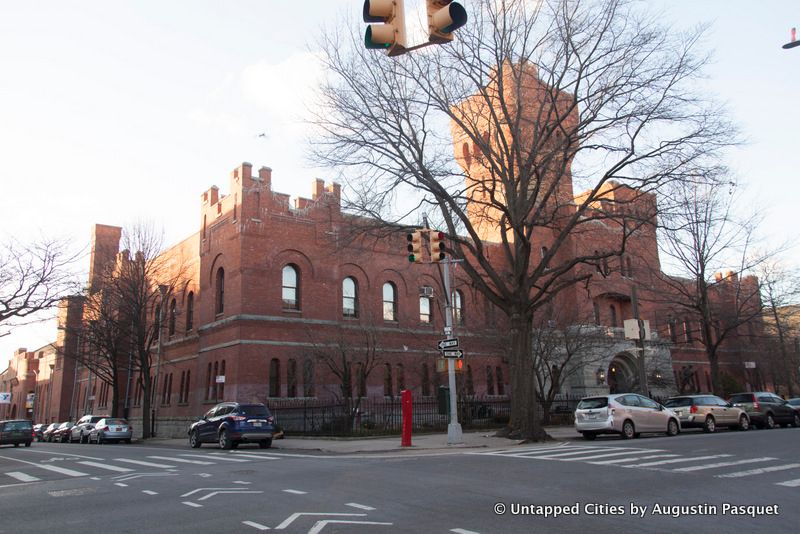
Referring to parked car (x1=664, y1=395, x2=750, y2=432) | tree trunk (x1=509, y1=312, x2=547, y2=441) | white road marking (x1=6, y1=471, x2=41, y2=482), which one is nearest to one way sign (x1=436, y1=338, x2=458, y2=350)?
tree trunk (x1=509, y1=312, x2=547, y2=441)

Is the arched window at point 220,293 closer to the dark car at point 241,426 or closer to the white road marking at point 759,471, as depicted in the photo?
the dark car at point 241,426

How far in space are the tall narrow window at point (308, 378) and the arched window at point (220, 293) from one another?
656cm

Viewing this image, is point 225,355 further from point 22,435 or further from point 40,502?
point 40,502

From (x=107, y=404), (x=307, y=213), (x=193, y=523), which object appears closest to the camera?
(x=193, y=523)

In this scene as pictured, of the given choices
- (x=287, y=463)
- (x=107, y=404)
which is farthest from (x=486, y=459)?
(x=107, y=404)

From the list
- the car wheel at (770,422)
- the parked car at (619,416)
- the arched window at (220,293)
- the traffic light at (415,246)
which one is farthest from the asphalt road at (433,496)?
the arched window at (220,293)

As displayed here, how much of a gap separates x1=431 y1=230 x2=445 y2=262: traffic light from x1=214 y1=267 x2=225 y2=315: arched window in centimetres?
2172

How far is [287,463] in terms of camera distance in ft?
45.0

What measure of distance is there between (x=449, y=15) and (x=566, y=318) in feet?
91.1

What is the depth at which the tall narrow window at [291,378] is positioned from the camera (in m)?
33.2

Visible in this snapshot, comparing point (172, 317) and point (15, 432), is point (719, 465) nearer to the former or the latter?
point (15, 432)

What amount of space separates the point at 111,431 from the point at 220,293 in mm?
9731

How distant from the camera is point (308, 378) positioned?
3272cm

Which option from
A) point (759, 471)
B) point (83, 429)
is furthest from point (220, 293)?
point (759, 471)
